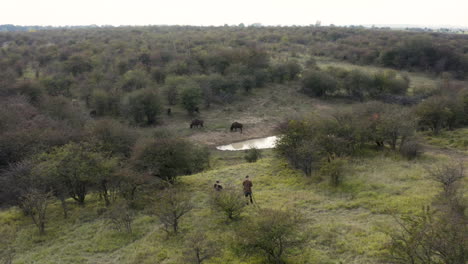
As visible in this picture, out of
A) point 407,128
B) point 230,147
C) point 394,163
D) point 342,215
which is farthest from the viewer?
point 230,147

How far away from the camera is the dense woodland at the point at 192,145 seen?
1233cm

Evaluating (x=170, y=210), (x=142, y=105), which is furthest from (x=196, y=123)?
(x=170, y=210)

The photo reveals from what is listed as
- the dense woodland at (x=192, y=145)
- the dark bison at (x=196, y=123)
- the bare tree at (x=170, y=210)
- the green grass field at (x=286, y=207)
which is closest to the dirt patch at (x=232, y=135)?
the dark bison at (x=196, y=123)

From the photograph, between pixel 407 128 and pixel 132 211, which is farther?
pixel 407 128

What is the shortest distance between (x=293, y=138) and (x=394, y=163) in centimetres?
686

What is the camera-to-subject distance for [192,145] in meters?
24.7

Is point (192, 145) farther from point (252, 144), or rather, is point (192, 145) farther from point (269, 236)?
point (269, 236)

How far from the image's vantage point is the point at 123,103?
3847 centimetres

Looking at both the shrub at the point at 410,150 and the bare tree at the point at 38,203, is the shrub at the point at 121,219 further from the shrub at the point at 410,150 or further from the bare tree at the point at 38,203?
the shrub at the point at 410,150

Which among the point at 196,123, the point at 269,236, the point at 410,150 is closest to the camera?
the point at 269,236

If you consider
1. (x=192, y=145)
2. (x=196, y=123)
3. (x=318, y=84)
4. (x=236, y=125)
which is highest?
(x=318, y=84)

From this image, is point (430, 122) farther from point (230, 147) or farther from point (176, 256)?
point (176, 256)

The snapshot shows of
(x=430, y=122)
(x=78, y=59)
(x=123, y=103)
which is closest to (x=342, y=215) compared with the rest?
(x=430, y=122)

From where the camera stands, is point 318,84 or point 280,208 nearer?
point 280,208
